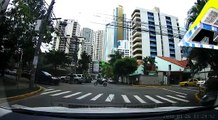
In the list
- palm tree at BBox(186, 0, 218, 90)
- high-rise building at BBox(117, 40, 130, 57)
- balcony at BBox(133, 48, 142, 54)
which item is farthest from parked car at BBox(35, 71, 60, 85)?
palm tree at BBox(186, 0, 218, 90)

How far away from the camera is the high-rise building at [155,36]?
255 cm

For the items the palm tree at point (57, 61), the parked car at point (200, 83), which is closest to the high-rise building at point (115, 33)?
the parked car at point (200, 83)

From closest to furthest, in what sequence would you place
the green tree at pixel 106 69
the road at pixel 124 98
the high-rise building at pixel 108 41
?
the road at pixel 124 98, the high-rise building at pixel 108 41, the green tree at pixel 106 69

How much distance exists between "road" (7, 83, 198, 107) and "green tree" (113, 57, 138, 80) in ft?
1.46

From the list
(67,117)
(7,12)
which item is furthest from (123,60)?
(7,12)

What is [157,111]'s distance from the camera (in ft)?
5.27

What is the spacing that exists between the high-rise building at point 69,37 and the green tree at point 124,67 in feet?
1.72

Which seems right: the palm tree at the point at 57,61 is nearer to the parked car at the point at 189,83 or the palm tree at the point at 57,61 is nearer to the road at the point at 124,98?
the road at the point at 124,98

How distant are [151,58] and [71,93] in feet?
3.08

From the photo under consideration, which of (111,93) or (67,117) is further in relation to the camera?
(111,93)

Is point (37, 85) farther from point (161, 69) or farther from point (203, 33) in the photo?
point (203, 33)

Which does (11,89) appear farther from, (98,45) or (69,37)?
(98,45)

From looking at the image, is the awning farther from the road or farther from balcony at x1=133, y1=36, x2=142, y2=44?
balcony at x1=133, y1=36, x2=142, y2=44

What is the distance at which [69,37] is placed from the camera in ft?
9.46
